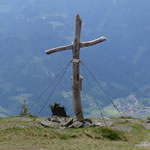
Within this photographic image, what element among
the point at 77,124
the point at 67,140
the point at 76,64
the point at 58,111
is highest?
the point at 76,64

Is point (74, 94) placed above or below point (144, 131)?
above

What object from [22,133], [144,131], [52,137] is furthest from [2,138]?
[144,131]

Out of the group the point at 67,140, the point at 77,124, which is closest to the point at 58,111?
the point at 77,124

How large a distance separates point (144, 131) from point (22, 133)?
1032 centimetres

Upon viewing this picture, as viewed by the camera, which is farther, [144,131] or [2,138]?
[144,131]

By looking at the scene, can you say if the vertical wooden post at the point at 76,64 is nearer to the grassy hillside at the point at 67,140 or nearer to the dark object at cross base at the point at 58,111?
the grassy hillside at the point at 67,140

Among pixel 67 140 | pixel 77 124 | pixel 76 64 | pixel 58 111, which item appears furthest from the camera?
pixel 58 111

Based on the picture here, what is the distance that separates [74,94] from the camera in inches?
758

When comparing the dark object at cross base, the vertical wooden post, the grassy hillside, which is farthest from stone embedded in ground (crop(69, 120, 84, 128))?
the dark object at cross base

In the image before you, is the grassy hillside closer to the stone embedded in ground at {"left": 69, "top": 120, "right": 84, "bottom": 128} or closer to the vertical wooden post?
the stone embedded in ground at {"left": 69, "top": 120, "right": 84, "bottom": 128}

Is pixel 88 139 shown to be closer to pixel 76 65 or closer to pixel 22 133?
pixel 22 133

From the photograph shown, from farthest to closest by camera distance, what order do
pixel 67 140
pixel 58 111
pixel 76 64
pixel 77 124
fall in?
1. pixel 58 111
2. pixel 76 64
3. pixel 77 124
4. pixel 67 140

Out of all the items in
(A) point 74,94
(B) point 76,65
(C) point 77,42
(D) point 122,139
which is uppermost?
(C) point 77,42

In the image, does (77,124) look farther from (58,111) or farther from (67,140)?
(58,111)
